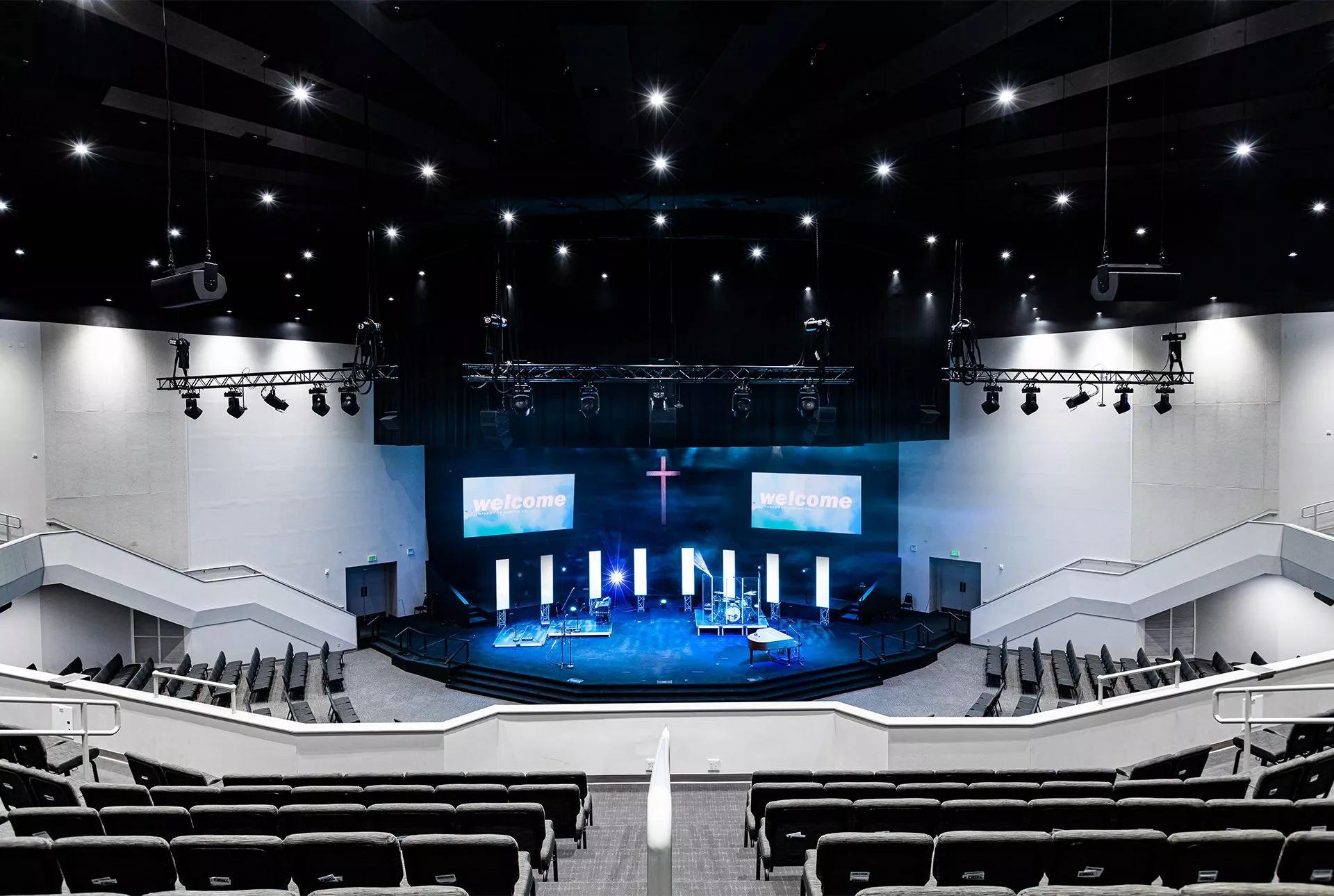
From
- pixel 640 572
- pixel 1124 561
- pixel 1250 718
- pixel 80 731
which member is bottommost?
pixel 640 572

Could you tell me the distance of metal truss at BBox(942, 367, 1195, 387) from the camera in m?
10.3

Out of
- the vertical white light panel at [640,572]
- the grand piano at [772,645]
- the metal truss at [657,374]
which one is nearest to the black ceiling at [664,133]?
the metal truss at [657,374]

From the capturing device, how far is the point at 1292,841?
3234mm

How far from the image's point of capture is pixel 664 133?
30.2ft

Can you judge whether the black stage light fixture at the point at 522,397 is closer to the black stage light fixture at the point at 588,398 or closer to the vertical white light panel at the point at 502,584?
the black stage light fixture at the point at 588,398

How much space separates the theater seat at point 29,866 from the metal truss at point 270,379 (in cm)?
678

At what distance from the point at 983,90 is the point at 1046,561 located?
38.9 ft

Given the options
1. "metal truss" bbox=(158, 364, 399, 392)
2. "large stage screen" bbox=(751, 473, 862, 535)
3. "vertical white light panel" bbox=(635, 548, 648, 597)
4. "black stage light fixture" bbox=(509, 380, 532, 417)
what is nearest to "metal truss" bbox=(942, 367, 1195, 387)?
"large stage screen" bbox=(751, 473, 862, 535)

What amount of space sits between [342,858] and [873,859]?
257 cm

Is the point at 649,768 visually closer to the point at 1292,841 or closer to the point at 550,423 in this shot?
the point at 1292,841

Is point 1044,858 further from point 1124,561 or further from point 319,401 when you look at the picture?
point 1124,561

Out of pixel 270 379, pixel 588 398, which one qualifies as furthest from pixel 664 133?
pixel 270 379

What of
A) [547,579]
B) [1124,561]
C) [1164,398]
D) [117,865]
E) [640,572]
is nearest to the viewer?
[117,865]

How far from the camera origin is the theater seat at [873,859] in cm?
348
